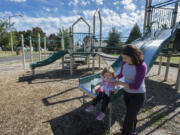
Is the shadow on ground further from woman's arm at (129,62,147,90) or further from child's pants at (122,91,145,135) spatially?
woman's arm at (129,62,147,90)

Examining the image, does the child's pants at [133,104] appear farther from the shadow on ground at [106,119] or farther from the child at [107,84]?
the shadow on ground at [106,119]

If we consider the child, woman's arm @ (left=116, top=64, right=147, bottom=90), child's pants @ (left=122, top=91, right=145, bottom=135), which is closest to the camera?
woman's arm @ (left=116, top=64, right=147, bottom=90)

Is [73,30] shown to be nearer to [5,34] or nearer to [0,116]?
[0,116]

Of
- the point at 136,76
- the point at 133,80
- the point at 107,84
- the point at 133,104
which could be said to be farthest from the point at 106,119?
the point at 136,76

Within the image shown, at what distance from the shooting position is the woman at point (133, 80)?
169 centimetres

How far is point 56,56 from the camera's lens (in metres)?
6.80

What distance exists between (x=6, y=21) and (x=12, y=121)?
2835 centimetres

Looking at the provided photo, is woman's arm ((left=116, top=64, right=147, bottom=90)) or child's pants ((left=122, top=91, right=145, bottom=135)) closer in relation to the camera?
woman's arm ((left=116, top=64, right=147, bottom=90))

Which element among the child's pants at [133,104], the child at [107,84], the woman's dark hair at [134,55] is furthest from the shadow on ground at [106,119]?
the woman's dark hair at [134,55]

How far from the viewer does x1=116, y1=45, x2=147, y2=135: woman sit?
169 cm

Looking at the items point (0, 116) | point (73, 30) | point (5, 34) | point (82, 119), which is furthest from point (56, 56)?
point (5, 34)

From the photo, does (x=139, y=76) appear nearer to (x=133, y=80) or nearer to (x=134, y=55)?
(x=133, y=80)

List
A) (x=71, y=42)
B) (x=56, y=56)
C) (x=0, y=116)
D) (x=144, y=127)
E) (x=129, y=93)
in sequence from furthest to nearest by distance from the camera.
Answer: (x=71, y=42)
(x=56, y=56)
(x=0, y=116)
(x=144, y=127)
(x=129, y=93)

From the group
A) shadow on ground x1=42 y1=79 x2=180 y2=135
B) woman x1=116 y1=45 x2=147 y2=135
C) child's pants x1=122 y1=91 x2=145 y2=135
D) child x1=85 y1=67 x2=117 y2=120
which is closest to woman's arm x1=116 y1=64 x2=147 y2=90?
woman x1=116 y1=45 x2=147 y2=135
